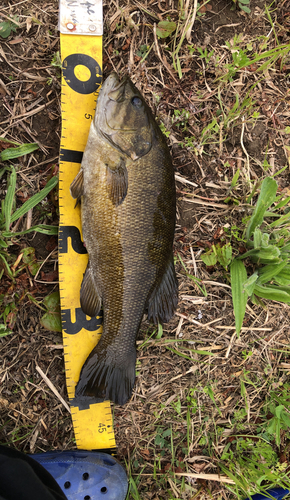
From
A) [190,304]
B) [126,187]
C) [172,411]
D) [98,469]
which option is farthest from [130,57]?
[98,469]

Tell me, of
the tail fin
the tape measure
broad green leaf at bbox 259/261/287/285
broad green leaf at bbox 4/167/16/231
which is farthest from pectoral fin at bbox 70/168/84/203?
broad green leaf at bbox 259/261/287/285

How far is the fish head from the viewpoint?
→ 210cm

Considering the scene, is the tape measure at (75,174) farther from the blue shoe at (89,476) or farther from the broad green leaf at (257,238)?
the broad green leaf at (257,238)

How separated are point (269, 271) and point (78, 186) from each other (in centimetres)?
169

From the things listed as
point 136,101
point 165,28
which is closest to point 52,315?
point 136,101

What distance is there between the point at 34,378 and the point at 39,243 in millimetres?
1123

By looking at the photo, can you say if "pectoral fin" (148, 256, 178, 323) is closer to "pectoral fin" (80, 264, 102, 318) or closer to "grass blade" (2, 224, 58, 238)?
"pectoral fin" (80, 264, 102, 318)

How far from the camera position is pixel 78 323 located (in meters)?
2.38

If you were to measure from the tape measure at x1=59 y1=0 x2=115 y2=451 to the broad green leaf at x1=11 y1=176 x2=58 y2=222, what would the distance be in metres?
0.07

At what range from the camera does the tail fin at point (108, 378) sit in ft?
7.38

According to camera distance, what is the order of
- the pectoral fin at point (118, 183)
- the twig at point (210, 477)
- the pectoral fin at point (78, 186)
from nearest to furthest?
the pectoral fin at point (118, 183) → the pectoral fin at point (78, 186) → the twig at point (210, 477)

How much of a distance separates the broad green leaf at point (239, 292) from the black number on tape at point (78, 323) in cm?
115

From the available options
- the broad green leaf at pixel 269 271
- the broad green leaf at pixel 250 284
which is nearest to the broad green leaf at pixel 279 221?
the broad green leaf at pixel 269 271

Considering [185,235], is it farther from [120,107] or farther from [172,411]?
[172,411]
